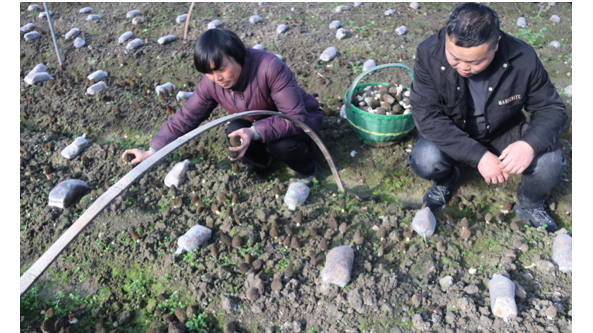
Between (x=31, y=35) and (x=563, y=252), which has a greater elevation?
(x=563, y=252)

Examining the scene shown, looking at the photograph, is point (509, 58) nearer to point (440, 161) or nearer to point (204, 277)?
point (440, 161)

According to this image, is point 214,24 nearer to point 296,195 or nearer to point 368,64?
point 368,64

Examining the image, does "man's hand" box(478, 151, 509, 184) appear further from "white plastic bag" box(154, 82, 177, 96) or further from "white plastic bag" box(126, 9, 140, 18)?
"white plastic bag" box(126, 9, 140, 18)

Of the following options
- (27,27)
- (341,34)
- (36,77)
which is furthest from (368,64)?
(27,27)

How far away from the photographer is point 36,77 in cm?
483

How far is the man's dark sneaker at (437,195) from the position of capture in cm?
315

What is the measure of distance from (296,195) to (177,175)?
99cm

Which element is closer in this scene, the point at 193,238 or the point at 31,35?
the point at 193,238

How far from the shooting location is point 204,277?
8.50 feet

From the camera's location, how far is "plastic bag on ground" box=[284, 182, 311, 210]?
3051mm

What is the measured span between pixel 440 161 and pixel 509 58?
811mm

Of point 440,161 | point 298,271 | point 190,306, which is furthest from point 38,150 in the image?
point 440,161

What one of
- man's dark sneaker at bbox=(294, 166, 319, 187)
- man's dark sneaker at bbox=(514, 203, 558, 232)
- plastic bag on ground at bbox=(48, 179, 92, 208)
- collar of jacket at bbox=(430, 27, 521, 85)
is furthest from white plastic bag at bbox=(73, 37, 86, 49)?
man's dark sneaker at bbox=(514, 203, 558, 232)

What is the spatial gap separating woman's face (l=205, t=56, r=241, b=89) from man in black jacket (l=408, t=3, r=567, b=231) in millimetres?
1170
